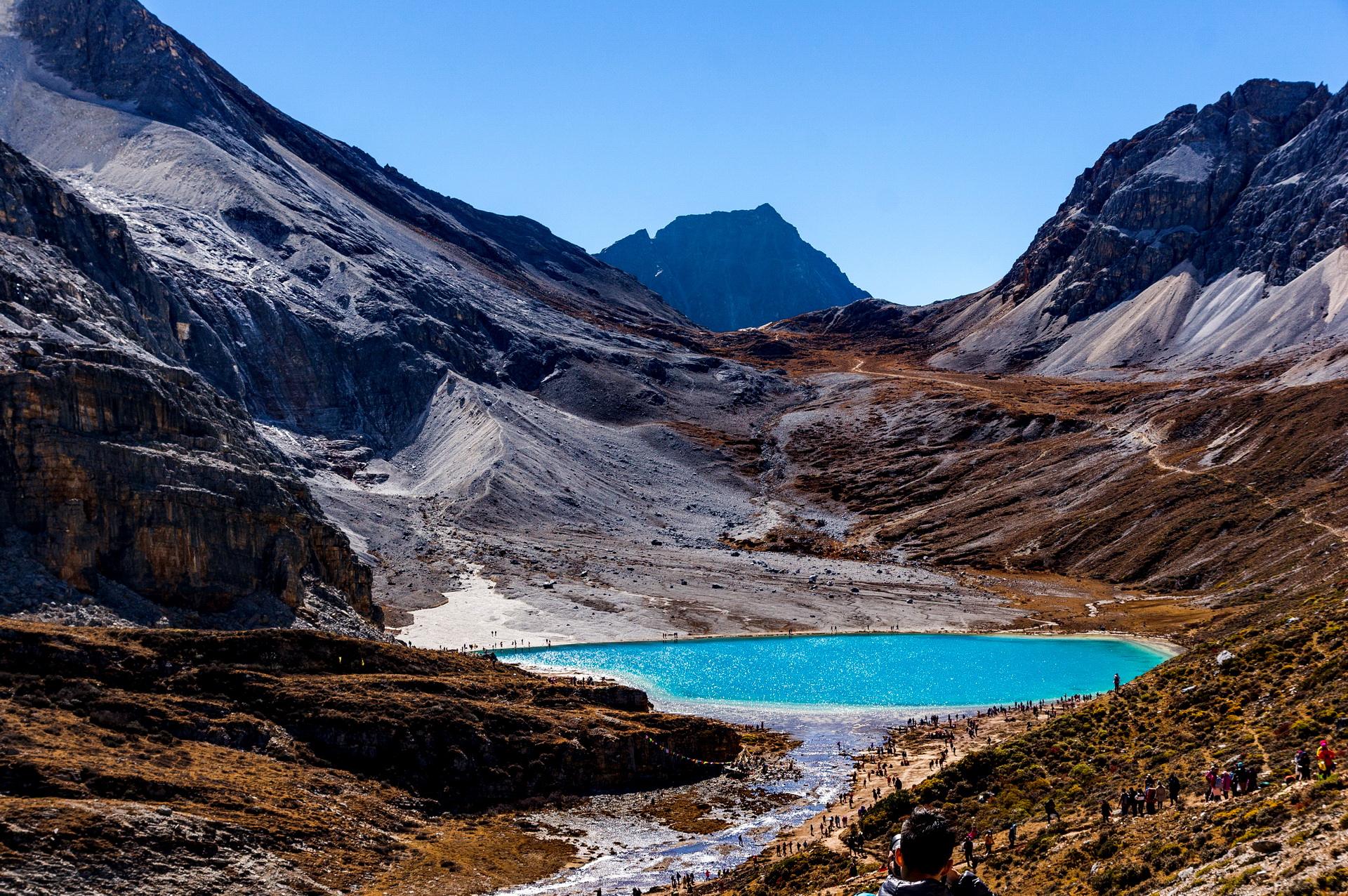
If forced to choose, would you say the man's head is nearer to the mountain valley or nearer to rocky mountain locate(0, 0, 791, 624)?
the mountain valley

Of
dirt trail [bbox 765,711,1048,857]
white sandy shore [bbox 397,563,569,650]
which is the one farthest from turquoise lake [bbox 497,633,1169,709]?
dirt trail [bbox 765,711,1048,857]

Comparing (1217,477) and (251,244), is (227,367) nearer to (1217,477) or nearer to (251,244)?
(251,244)

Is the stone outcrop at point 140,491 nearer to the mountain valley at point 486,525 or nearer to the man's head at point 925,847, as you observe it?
the mountain valley at point 486,525

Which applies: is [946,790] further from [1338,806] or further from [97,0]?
[97,0]

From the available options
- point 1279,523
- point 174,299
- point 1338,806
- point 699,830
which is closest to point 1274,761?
point 1338,806

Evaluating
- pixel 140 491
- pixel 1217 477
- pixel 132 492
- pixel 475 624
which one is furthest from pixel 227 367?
pixel 1217 477

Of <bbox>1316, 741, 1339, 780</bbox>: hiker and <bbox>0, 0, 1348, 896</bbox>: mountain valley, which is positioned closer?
<bbox>1316, 741, 1339, 780</bbox>: hiker

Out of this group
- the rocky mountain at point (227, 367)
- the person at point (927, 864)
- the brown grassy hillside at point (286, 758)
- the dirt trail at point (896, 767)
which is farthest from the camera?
the rocky mountain at point (227, 367)

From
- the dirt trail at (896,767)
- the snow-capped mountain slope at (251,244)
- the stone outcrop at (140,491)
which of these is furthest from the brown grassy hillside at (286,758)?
the snow-capped mountain slope at (251,244)
